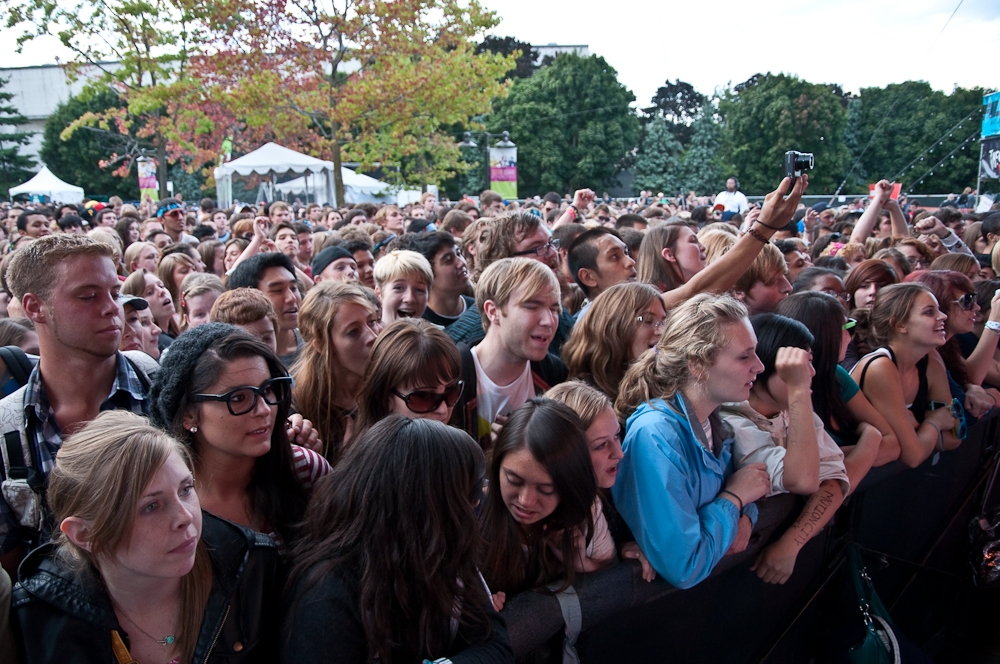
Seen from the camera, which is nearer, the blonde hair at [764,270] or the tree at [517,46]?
the blonde hair at [764,270]

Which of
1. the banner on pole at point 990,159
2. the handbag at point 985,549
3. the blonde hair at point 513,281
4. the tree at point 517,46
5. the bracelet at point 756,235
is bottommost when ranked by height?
the handbag at point 985,549

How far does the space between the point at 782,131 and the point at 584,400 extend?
38.3 m

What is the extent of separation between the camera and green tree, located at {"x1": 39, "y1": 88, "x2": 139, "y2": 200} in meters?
40.8

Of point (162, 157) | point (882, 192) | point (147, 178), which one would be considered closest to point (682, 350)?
point (882, 192)

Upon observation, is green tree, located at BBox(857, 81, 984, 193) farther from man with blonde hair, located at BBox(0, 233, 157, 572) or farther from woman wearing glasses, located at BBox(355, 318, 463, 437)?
man with blonde hair, located at BBox(0, 233, 157, 572)

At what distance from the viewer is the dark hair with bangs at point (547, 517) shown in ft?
7.52

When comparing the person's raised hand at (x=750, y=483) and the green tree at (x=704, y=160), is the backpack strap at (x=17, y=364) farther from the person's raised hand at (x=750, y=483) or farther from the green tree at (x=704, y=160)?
the green tree at (x=704, y=160)

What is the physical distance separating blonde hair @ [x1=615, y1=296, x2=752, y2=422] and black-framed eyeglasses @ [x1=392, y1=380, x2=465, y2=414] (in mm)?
707

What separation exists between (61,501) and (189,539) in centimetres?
32

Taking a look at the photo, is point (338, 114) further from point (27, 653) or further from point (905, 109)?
point (905, 109)

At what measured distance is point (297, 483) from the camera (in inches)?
97.0

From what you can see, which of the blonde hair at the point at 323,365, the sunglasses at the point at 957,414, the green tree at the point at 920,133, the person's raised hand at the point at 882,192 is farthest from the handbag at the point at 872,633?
the green tree at the point at 920,133

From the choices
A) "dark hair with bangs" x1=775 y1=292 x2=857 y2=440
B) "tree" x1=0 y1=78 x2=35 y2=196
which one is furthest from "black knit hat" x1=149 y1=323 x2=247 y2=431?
"tree" x1=0 y1=78 x2=35 y2=196

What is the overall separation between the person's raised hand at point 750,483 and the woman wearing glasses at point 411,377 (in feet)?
3.61
